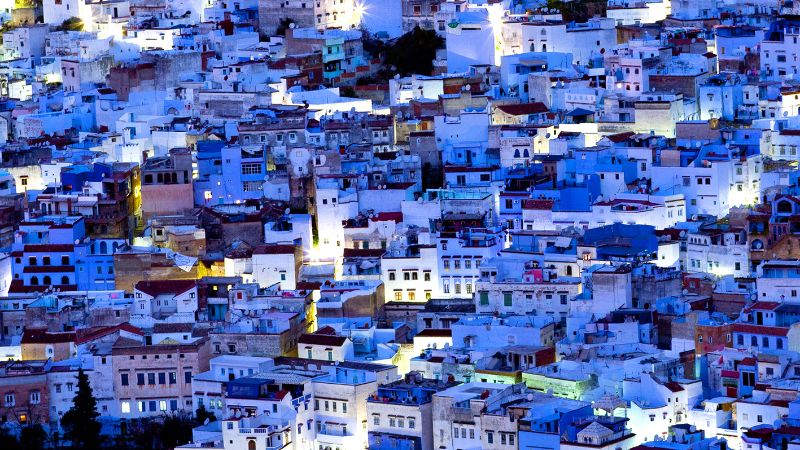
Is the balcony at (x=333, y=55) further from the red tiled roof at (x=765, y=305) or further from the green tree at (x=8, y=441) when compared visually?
the red tiled roof at (x=765, y=305)

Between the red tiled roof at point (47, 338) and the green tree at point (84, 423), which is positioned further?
the red tiled roof at point (47, 338)

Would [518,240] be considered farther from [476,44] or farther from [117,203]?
[476,44]

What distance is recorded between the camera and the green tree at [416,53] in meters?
63.8

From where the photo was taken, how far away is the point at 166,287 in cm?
4869

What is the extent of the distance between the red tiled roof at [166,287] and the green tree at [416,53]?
15.7 metres

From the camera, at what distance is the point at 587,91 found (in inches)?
2261

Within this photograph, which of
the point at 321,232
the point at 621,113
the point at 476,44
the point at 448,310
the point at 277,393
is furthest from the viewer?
the point at 476,44

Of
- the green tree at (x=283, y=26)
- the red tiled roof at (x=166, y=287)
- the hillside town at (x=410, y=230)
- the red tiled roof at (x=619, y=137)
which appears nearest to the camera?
the hillside town at (x=410, y=230)

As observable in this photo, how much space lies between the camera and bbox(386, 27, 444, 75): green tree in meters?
63.8

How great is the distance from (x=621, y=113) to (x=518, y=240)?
7.33m

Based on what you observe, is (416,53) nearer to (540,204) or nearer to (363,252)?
(540,204)

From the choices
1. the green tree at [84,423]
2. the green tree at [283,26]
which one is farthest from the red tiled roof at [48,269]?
the green tree at [283,26]

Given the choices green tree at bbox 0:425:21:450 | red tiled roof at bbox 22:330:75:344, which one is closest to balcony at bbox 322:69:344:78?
red tiled roof at bbox 22:330:75:344

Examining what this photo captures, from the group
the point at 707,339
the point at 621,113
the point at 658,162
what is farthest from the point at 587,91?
the point at 707,339
